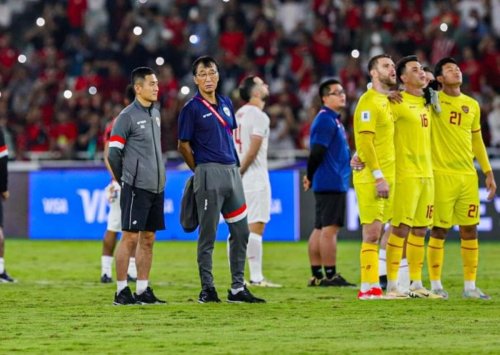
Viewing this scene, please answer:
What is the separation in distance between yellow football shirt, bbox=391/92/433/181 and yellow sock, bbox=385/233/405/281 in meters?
0.64

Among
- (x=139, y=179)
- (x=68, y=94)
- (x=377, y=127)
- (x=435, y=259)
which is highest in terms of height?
(x=68, y=94)

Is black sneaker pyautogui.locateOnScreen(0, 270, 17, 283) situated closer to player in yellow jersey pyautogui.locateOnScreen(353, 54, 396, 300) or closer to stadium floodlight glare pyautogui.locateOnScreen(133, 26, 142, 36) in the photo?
player in yellow jersey pyautogui.locateOnScreen(353, 54, 396, 300)

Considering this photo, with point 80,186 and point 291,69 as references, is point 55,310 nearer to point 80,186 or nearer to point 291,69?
point 80,186

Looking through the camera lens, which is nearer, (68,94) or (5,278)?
(5,278)

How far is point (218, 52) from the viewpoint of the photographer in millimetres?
30422

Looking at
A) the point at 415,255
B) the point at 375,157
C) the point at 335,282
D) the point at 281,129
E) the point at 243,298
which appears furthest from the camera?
the point at 281,129

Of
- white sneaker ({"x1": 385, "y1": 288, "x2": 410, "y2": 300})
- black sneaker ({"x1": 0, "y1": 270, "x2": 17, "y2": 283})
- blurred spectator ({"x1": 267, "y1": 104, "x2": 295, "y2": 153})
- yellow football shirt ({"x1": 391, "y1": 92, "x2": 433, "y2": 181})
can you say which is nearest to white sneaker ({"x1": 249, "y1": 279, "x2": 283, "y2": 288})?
white sneaker ({"x1": 385, "y1": 288, "x2": 410, "y2": 300})

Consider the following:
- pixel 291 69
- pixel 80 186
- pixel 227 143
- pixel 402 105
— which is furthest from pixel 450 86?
pixel 291 69

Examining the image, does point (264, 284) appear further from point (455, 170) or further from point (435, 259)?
point (455, 170)

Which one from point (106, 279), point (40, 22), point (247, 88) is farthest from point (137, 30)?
point (106, 279)

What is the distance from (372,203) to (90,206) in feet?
43.5

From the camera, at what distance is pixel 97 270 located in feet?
59.8

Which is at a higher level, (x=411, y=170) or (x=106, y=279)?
(x=411, y=170)

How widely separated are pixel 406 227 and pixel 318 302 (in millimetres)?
1204
